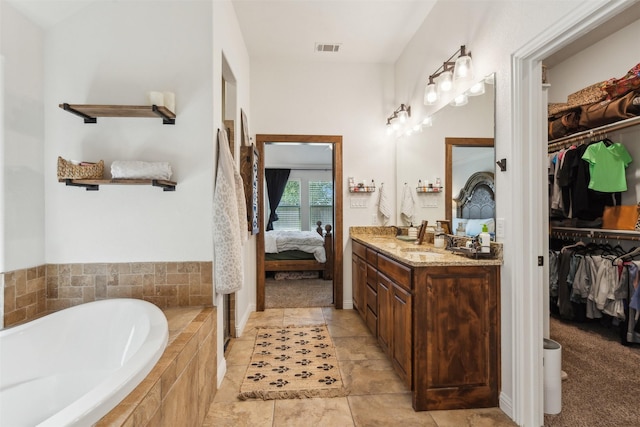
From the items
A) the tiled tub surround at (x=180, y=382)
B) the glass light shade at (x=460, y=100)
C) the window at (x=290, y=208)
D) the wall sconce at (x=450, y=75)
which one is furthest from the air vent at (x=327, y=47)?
the window at (x=290, y=208)

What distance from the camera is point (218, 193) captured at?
2068mm

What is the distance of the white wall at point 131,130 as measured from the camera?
201 centimetres

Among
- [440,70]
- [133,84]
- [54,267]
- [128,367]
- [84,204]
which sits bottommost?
[128,367]

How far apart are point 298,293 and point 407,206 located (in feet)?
6.52

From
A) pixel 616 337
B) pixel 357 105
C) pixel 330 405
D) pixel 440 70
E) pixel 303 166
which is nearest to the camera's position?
pixel 330 405

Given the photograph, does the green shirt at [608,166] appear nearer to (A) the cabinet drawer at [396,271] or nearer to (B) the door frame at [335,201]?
(A) the cabinet drawer at [396,271]

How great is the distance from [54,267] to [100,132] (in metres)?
0.90

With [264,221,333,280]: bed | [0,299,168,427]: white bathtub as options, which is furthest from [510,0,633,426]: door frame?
[264,221,333,280]: bed

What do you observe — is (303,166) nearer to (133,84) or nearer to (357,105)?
(357,105)

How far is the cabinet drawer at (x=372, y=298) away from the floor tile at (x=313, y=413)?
0.88 m

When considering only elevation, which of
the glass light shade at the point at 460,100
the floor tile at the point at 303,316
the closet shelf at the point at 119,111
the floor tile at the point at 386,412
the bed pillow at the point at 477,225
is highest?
the glass light shade at the point at 460,100

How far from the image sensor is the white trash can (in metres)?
1.82

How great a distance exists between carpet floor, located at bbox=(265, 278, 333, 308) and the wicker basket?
8.38 ft

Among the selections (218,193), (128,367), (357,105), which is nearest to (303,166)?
(357,105)
